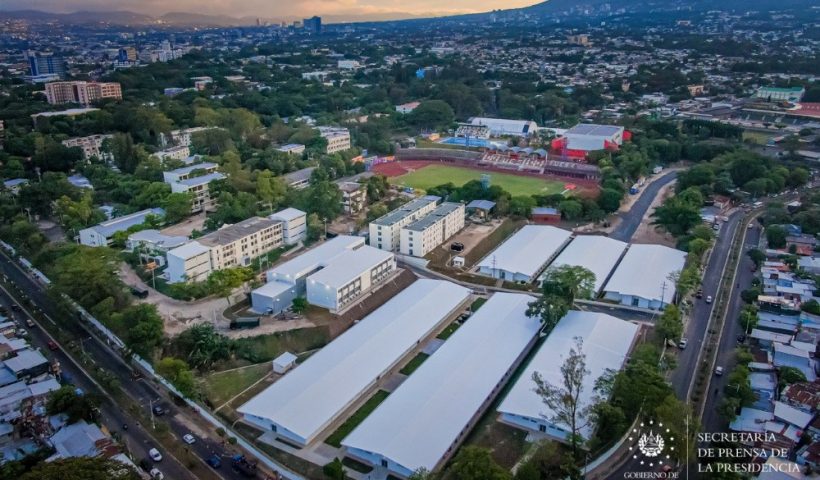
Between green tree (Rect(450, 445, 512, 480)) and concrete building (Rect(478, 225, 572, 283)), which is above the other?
green tree (Rect(450, 445, 512, 480))

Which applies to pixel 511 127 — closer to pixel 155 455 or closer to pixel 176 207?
pixel 176 207

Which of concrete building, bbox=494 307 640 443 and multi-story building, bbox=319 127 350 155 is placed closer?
concrete building, bbox=494 307 640 443

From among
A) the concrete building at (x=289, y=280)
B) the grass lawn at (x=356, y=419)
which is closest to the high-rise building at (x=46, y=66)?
the concrete building at (x=289, y=280)

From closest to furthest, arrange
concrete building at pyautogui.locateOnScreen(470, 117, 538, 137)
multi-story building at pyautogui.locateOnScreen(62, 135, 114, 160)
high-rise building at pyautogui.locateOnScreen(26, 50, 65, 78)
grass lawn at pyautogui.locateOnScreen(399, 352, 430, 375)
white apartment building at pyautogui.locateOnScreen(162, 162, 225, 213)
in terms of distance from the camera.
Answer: grass lawn at pyautogui.locateOnScreen(399, 352, 430, 375), white apartment building at pyautogui.locateOnScreen(162, 162, 225, 213), multi-story building at pyautogui.locateOnScreen(62, 135, 114, 160), concrete building at pyautogui.locateOnScreen(470, 117, 538, 137), high-rise building at pyautogui.locateOnScreen(26, 50, 65, 78)

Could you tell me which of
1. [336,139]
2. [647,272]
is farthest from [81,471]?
[336,139]

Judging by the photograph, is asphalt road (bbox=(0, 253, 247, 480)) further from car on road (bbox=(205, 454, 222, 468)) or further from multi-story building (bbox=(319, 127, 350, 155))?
multi-story building (bbox=(319, 127, 350, 155))

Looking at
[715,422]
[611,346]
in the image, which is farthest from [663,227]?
[715,422]

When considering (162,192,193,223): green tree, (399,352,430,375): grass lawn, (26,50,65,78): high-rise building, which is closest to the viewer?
(399,352,430,375): grass lawn

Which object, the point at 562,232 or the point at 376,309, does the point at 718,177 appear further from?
the point at 376,309

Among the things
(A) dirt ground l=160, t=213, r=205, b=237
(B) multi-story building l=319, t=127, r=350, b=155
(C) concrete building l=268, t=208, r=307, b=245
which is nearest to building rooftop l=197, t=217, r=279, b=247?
(C) concrete building l=268, t=208, r=307, b=245
